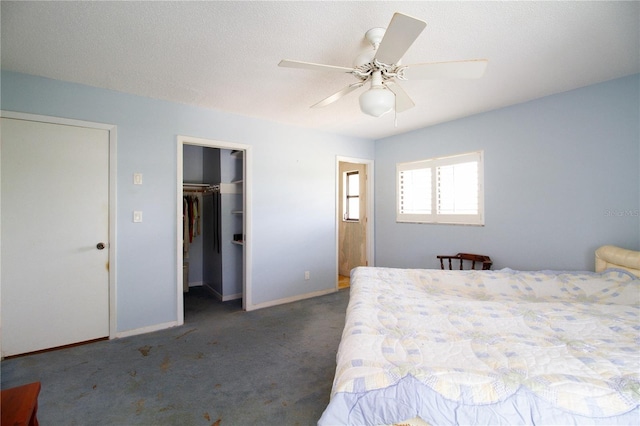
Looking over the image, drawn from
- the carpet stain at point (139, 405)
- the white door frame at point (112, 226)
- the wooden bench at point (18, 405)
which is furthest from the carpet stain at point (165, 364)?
the wooden bench at point (18, 405)

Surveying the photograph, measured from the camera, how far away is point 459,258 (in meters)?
3.54

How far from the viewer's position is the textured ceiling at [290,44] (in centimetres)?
166

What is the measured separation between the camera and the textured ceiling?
1661 mm

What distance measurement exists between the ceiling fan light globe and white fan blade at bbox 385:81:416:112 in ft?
0.73

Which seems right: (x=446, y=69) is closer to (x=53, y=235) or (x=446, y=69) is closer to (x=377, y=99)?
(x=377, y=99)

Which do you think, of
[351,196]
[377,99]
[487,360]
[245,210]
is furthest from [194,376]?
[351,196]

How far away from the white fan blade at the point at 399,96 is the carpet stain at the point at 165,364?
2651 millimetres

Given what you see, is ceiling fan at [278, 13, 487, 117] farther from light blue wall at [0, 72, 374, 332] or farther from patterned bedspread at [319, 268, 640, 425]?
light blue wall at [0, 72, 374, 332]

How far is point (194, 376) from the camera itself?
2.21 metres

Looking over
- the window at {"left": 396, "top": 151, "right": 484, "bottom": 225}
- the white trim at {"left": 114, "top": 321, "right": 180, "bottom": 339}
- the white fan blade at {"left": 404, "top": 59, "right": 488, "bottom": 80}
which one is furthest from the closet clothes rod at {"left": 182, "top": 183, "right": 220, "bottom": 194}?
the white fan blade at {"left": 404, "top": 59, "right": 488, "bottom": 80}

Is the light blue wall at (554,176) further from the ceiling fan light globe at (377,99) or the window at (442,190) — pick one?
the ceiling fan light globe at (377,99)

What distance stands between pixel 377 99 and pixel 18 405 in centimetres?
213

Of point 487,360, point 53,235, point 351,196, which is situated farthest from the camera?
point 351,196

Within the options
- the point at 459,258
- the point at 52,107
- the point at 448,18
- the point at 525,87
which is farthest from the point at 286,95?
the point at 459,258
